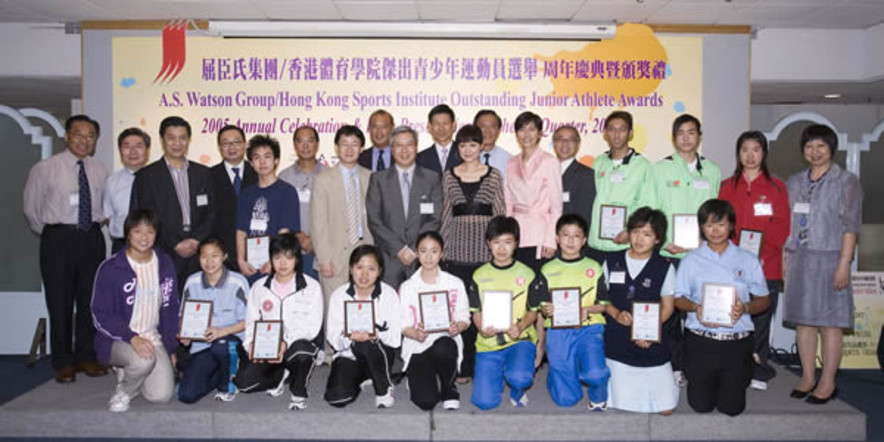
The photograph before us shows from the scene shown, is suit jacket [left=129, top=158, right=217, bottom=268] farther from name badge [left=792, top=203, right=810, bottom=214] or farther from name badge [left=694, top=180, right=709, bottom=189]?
name badge [left=792, top=203, right=810, bottom=214]

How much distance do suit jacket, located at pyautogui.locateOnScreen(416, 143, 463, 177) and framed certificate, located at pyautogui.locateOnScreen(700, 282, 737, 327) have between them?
6.39ft

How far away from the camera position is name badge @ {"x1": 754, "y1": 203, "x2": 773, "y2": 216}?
14.7 feet

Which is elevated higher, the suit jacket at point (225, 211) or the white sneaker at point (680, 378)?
the suit jacket at point (225, 211)

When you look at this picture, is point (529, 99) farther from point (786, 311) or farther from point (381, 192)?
point (786, 311)

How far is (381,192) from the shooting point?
4586 mm

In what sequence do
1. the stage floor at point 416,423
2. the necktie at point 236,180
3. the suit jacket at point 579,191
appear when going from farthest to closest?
the necktie at point 236,180 < the suit jacket at point 579,191 < the stage floor at point 416,423

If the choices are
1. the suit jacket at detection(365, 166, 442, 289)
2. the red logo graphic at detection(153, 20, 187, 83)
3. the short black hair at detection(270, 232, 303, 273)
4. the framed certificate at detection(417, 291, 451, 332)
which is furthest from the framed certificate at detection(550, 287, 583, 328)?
the red logo graphic at detection(153, 20, 187, 83)

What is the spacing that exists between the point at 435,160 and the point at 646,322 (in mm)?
1956

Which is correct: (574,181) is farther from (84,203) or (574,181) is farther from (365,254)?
(84,203)

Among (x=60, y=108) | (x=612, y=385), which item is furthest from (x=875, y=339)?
(x=60, y=108)

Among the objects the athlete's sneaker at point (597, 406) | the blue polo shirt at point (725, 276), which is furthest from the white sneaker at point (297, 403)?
the blue polo shirt at point (725, 276)

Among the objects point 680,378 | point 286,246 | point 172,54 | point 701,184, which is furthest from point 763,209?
point 172,54

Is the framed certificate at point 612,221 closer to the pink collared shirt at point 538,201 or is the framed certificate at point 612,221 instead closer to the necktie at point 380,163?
the pink collared shirt at point 538,201

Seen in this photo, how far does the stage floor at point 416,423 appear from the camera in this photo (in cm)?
382
